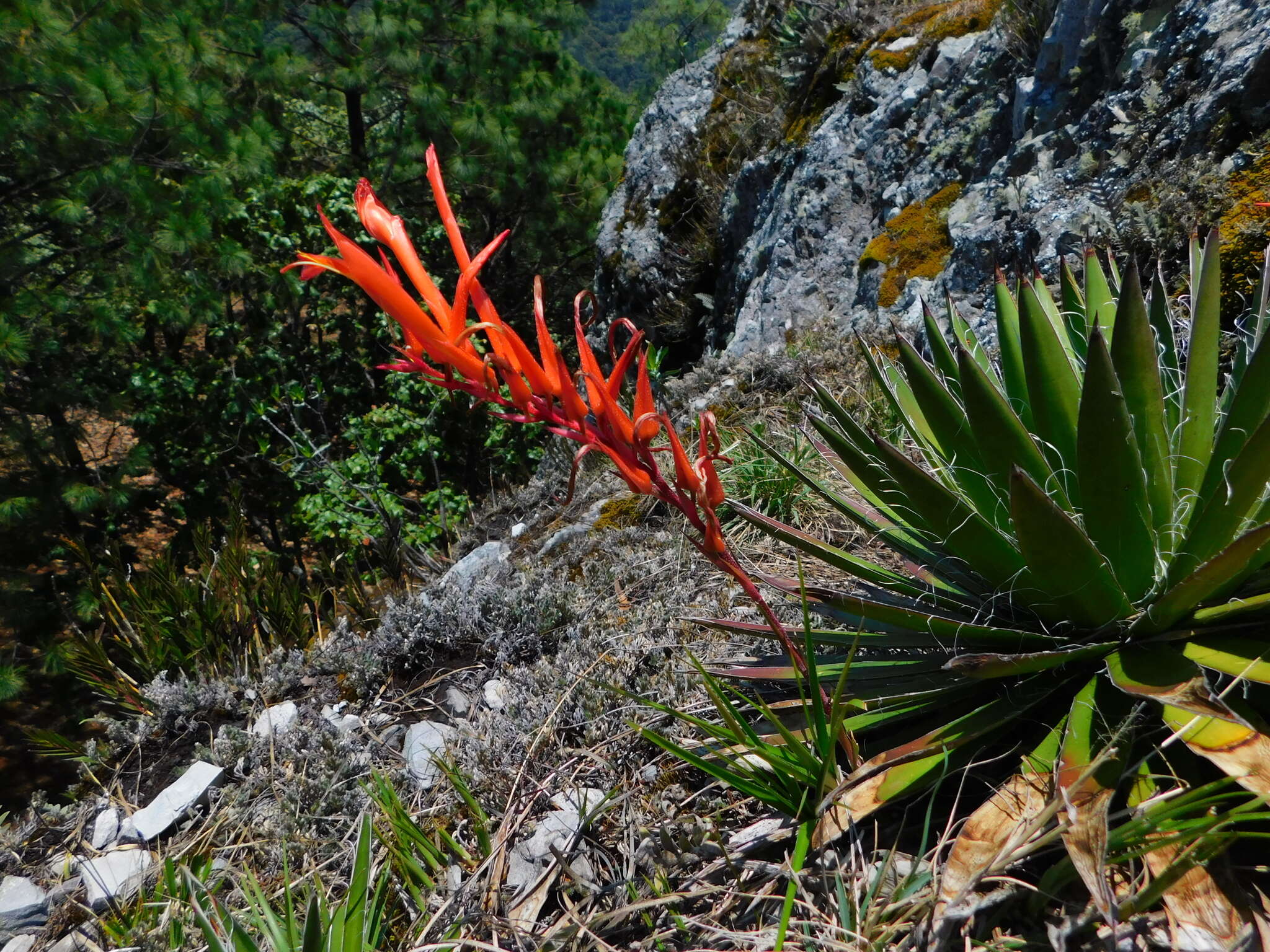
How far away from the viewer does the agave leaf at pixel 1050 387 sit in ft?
4.82

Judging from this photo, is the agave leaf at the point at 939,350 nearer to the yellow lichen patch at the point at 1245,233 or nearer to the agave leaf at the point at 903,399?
the agave leaf at the point at 903,399

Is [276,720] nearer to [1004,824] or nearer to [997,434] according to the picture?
[1004,824]

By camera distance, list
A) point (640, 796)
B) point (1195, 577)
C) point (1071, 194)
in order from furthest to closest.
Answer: point (1071, 194)
point (640, 796)
point (1195, 577)

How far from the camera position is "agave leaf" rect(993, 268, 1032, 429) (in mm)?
1773

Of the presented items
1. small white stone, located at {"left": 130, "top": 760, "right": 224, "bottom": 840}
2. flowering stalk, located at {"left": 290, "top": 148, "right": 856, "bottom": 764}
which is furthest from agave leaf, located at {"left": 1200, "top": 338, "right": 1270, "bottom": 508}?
small white stone, located at {"left": 130, "top": 760, "right": 224, "bottom": 840}

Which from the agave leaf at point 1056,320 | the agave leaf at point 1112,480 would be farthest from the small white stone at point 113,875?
the agave leaf at point 1056,320

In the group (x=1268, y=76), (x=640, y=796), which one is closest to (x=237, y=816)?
(x=640, y=796)

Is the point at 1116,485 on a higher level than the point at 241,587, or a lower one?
lower

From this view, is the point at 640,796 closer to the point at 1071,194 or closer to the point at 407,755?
the point at 407,755

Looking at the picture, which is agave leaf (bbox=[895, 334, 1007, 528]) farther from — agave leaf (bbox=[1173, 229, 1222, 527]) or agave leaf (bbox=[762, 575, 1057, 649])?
agave leaf (bbox=[1173, 229, 1222, 527])

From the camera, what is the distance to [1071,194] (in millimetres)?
3223

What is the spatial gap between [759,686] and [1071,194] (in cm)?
265

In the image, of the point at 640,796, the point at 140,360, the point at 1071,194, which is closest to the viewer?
the point at 640,796

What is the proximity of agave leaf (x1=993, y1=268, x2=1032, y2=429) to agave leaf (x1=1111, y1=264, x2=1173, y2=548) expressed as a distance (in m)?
0.30
